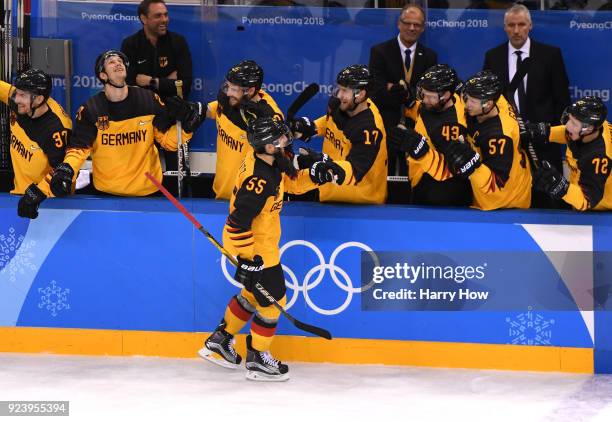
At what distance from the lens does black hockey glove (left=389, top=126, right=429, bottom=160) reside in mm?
6676

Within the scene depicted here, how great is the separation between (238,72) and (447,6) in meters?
1.70

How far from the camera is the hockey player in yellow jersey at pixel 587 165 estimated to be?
21.4ft

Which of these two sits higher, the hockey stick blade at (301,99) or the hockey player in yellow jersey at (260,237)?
the hockey stick blade at (301,99)

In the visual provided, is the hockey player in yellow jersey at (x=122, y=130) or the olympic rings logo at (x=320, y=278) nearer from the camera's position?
the olympic rings logo at (x=320, y=278)

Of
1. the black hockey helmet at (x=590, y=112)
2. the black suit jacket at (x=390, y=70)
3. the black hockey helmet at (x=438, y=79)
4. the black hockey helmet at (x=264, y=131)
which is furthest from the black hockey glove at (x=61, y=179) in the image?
the black hockey helmet at (x=590, y=112)

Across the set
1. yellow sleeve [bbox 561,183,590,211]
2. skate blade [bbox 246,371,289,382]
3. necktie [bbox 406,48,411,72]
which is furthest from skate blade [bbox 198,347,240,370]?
necktie [bbox 406,48,411,72]

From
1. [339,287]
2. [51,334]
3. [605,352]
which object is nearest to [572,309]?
[605,352]

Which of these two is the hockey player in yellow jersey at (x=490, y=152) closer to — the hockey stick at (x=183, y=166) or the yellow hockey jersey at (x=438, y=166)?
the yellow hockey jersey at (x=438, y=166)

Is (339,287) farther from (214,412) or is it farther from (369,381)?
(214,412)

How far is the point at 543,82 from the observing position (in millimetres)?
7590

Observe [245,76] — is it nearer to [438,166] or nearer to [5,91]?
[438,166]

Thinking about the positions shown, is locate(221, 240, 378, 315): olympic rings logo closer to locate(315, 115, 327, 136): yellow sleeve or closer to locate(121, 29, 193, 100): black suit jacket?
locate(315, 115, 327, 136): yellow sleeve

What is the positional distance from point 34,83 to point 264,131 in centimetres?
142

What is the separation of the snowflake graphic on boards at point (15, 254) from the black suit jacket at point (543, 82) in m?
2.86
